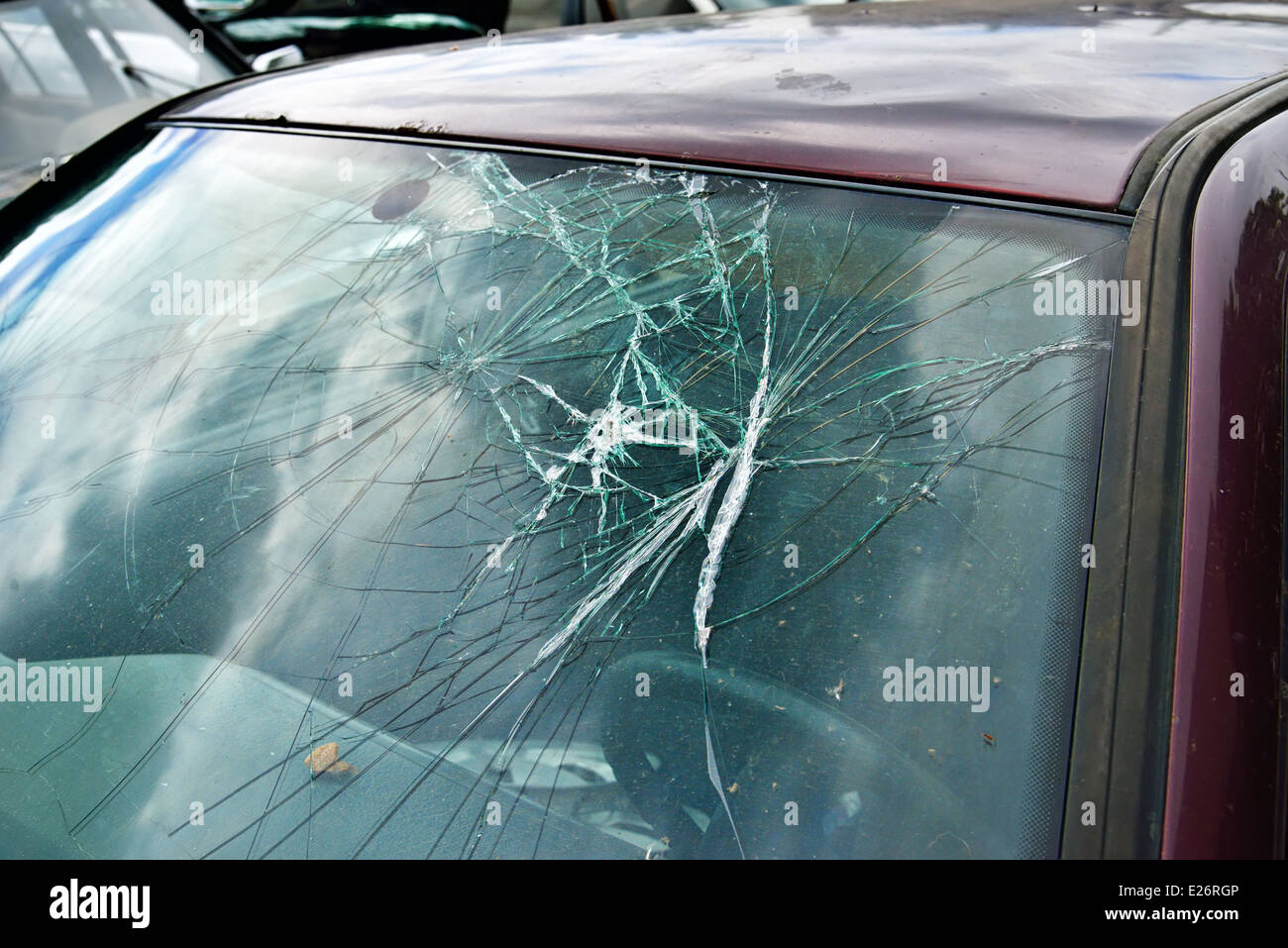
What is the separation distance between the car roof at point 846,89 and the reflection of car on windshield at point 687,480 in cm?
1

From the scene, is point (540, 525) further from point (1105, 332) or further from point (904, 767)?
point (1105, 332)

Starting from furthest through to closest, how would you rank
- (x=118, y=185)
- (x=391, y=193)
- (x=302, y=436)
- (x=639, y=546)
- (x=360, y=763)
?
(x=118, y=185) → (x=391, y=193) → (x=302, y=436) → (x=639, y=546) → (x=360, y=763)

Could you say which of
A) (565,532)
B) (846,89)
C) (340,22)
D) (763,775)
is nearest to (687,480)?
(565,532)

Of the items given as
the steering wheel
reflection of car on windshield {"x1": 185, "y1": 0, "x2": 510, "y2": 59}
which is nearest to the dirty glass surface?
the steering wheel

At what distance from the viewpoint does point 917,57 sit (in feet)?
5.84

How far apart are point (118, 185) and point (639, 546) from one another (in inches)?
55.3

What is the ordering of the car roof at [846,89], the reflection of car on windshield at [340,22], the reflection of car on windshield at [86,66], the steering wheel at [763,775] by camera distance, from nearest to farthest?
the steering wheel at [763,775]
the car roof at [846,89]
the reflection of car on windshield at [86,66]
the reflection of car on windshield at [340,22]

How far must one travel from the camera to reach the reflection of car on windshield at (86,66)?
3617 mm

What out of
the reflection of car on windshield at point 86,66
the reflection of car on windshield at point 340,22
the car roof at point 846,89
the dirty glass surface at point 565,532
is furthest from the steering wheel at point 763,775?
the reflection of car on windshield at point 340,22

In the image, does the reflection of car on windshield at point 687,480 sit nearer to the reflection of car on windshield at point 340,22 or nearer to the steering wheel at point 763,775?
the steering wheel at point 763,775

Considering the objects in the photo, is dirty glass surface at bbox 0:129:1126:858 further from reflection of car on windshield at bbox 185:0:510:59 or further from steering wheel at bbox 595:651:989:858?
reflection of car on windshield at bbox 185:0:510:59

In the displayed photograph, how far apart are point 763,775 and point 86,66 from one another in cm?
387

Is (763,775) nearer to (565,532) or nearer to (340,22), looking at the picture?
(565,532)
